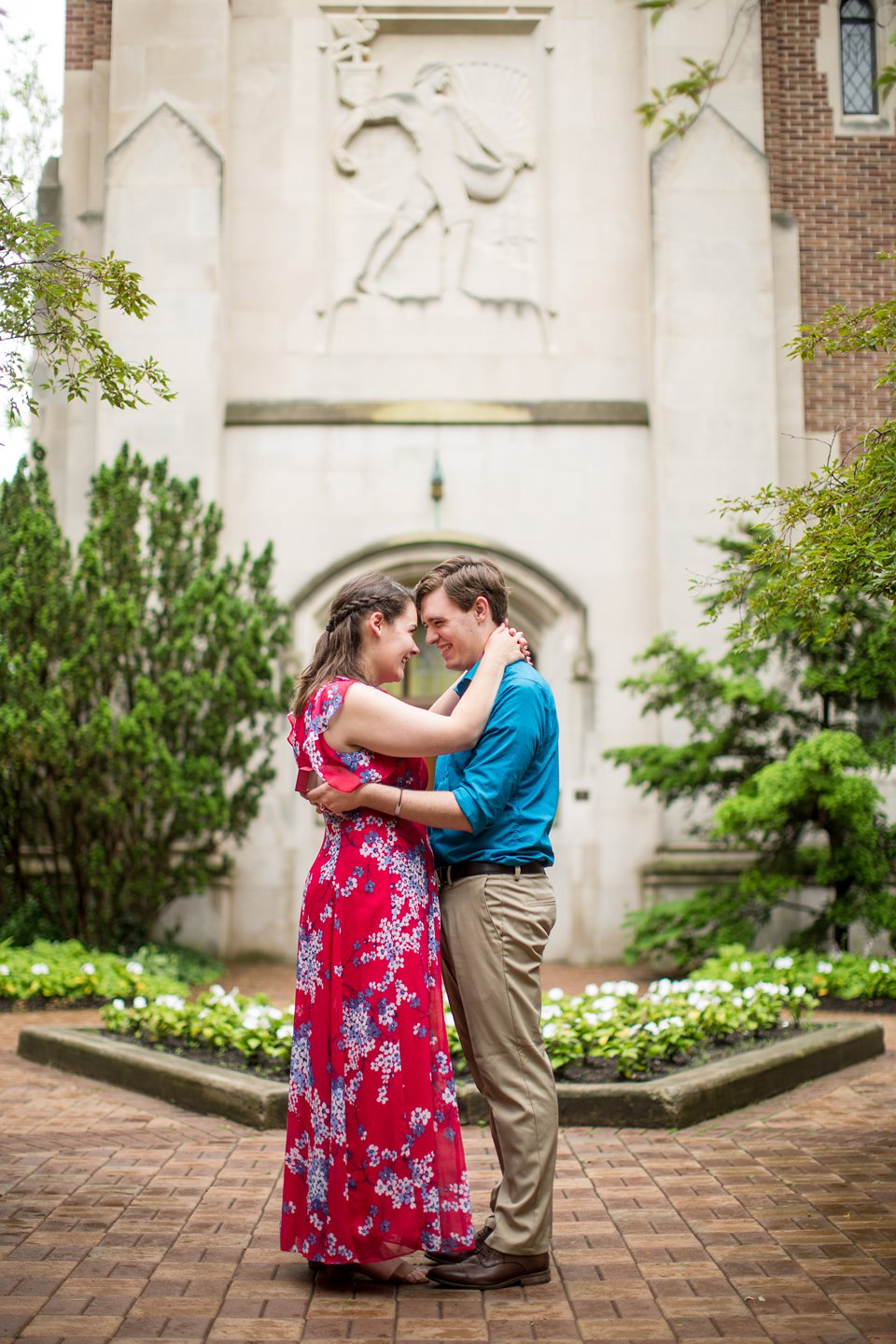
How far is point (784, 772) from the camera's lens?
9078mm

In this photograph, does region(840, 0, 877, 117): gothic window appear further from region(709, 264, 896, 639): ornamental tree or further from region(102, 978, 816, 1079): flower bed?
region(709, 264, 896, 639): ornamental tree

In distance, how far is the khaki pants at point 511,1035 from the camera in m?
3.53

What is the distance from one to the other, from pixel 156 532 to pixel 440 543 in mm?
2677

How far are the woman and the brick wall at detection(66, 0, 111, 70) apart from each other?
11.6 meters

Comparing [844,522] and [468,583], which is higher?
[844,522]

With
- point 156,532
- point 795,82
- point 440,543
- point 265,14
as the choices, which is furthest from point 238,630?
point 795,82

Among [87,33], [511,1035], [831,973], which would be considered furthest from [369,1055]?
[87,33]

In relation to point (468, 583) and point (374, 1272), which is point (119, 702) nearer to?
point (468, 583)

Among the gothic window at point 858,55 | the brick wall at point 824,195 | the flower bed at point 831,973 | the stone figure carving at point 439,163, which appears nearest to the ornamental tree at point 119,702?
the stone figure carving at point 439,163

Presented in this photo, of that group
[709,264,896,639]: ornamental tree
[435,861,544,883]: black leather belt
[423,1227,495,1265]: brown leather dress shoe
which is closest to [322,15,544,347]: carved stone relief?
[709,264,896,639]: ornamental tree

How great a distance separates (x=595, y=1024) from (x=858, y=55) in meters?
11.4

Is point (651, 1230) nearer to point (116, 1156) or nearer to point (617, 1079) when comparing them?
point (617, 1079)

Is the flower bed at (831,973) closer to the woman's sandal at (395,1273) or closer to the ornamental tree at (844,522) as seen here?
the ornamental tree at (844,522)

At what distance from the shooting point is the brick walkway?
129 inches
